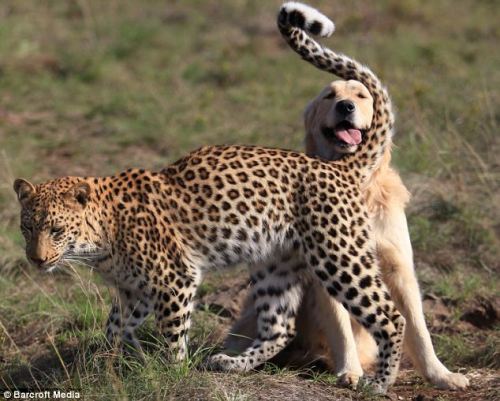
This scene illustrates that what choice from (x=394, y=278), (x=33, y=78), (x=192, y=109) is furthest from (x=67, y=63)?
(x=394, y=278)

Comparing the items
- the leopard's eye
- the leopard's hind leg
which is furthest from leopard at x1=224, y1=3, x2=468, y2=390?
the leopard's eye

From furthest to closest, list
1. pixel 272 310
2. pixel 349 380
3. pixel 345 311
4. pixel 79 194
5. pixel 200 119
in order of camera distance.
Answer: pixel 200 119
pixel 272 310
pixel 345 311
pixel 349 380
pixel 79 194

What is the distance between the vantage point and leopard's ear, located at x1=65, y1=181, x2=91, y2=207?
6.10m

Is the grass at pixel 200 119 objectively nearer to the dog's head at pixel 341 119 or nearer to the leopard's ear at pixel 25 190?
the leopard's ear at pixel 25 190

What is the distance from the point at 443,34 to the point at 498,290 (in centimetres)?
680

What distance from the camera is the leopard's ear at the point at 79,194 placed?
20.0 ft

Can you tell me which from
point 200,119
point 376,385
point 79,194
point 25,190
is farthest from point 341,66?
point 200,119

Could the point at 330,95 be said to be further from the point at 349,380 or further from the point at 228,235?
the point at 349,380

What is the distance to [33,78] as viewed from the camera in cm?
1265

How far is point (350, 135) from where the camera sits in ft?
22.1

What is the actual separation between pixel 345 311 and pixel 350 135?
1.07 m

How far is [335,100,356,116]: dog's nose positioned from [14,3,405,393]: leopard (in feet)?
0.63

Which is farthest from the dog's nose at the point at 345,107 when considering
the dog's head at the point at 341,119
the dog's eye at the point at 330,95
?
the dog's eye at the point at 330,95

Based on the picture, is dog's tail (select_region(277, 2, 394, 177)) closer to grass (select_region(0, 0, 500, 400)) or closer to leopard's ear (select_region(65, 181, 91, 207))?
grass (select_region(0, 0, 500, 400))
